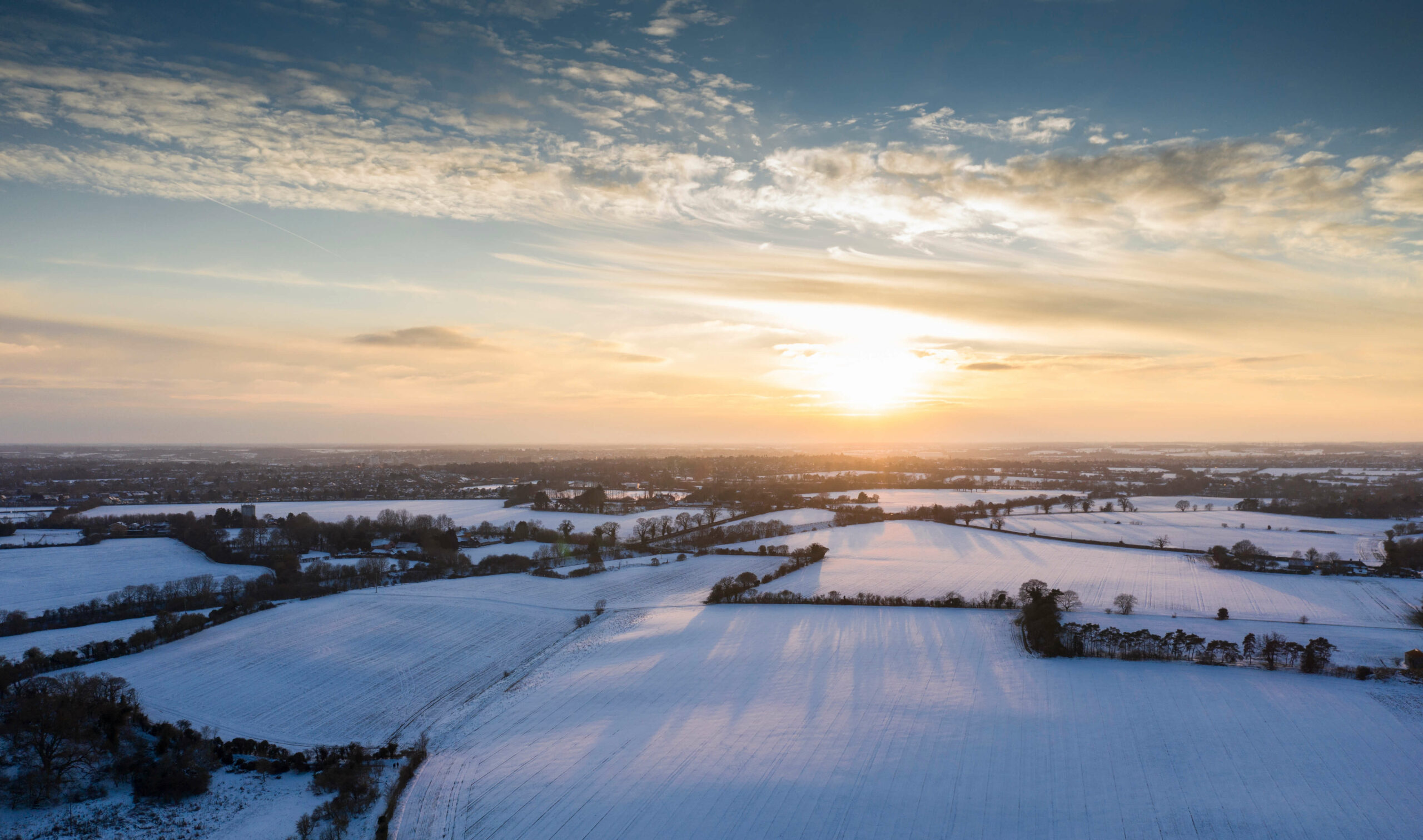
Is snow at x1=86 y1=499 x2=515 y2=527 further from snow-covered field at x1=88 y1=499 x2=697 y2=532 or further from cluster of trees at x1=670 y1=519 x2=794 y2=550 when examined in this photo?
cluster of trees at x1=670 y1=519 x2=794 y2=550

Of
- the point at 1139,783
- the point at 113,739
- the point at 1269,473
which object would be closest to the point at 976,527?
the point at 1139,783

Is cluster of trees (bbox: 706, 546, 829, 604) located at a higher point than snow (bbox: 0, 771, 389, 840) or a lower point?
higher

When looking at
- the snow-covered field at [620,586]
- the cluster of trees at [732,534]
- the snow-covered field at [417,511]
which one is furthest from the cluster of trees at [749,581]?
the snow-covered field at [417,511]

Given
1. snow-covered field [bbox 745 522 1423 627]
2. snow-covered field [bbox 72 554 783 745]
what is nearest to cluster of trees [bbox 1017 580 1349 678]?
snow-covered field [bbox 745 522 1423 627]

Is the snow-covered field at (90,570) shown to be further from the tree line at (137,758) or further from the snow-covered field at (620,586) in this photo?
the tree line at (137,758)

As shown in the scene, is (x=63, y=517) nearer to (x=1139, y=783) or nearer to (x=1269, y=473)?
(x=1139, y=783)

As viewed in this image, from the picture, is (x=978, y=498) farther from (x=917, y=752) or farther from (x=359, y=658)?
(x=359, y=658)
